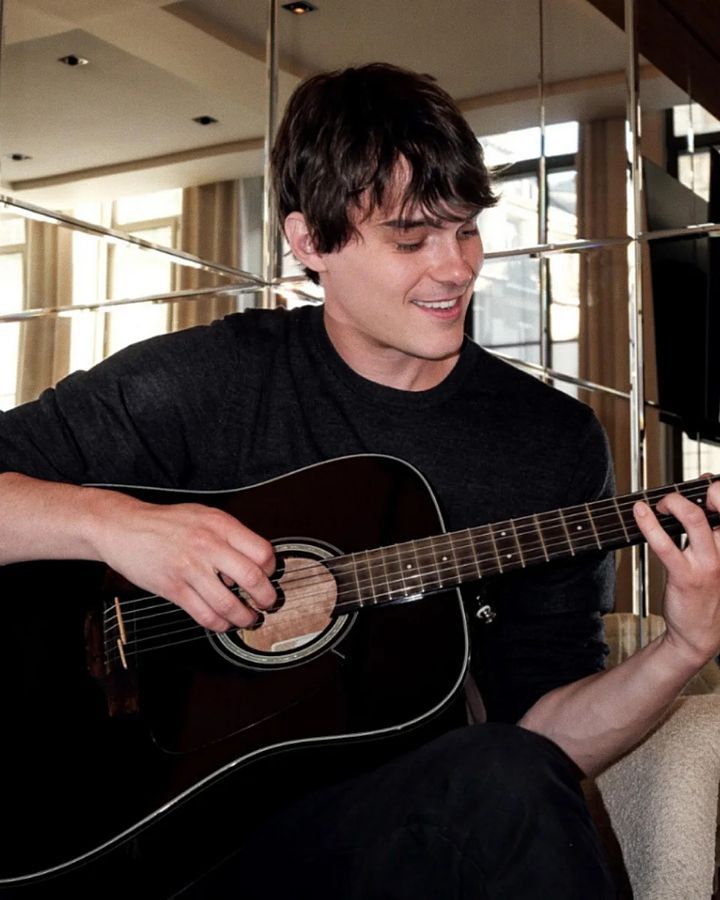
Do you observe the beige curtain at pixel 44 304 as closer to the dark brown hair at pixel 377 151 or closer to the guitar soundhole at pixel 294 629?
the dark brown hair at pixel 377 151

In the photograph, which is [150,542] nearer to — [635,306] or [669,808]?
[669,808]

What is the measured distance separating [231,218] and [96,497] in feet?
5.20

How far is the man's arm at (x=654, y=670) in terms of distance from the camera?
3.84 ft

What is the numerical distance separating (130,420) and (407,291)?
0.36 m

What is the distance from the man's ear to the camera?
156 centimetres

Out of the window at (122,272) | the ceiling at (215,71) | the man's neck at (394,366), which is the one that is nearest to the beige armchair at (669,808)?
the man's neck at (394,366)

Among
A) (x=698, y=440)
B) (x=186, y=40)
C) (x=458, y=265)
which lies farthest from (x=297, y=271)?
(x=458, y=265)

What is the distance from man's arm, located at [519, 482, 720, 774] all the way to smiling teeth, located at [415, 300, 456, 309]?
0.35 meters

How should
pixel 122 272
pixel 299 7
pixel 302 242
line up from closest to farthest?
pixel 302 242
pixel 122 272
pixel 299 7

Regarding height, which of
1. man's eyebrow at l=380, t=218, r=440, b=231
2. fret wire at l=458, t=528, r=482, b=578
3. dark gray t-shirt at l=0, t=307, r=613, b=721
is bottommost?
fret wire at l=458, t=528, r=482, b=578

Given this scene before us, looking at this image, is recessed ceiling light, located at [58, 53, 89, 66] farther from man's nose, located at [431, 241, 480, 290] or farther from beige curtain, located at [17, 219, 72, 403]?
man's nose, located at [431, 241, 480, 290]

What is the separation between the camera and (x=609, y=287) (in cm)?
272

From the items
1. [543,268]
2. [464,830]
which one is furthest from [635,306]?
[464,830]

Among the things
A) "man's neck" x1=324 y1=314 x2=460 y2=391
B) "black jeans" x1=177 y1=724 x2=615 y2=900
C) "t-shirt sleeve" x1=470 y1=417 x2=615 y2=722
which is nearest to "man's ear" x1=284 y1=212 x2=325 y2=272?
"man's neck" x1=324 y1=314 x2=460 y2=391
